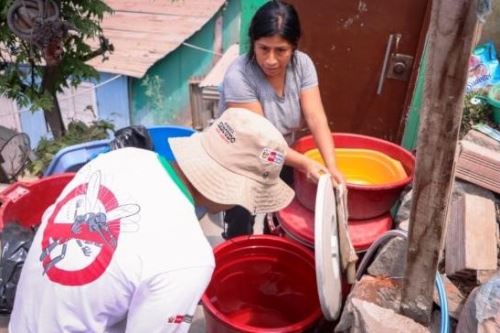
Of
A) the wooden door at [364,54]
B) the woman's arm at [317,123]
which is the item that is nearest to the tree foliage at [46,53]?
the wooden door at [364,54]

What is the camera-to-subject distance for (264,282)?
2805mm

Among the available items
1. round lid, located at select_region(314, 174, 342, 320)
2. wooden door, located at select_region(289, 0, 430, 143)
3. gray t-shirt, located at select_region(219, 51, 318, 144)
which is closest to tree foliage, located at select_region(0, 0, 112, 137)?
gray t-shirt, located at select_region(219, 51, 318, 144)

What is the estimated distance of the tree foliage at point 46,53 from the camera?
136 inches

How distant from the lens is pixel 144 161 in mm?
1731

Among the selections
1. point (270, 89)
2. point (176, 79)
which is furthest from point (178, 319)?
point (176, 79)

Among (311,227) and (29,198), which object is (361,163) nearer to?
(311,227)

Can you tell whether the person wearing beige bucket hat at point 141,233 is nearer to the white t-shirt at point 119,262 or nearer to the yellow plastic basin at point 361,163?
the white t-shirt at point 119,262

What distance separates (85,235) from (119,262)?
17 centimetres

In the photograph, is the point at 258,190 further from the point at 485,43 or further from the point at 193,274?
the point at 485,43

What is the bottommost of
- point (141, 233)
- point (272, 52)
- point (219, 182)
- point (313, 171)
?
point (313, 171)

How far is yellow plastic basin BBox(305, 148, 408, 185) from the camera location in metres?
2.90

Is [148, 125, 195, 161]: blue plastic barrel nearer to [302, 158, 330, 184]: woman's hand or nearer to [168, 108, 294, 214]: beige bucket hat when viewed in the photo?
[302, 158, 330, 184]: woman's hand

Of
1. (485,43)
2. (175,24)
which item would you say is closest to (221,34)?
(175,24)

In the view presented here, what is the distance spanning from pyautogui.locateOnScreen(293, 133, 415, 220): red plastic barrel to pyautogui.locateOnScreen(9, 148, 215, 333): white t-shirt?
1152 mm
